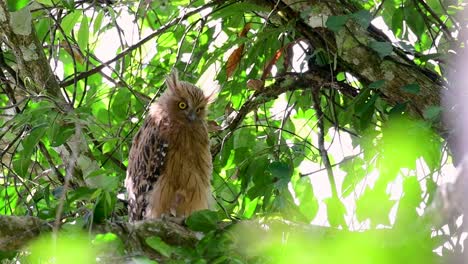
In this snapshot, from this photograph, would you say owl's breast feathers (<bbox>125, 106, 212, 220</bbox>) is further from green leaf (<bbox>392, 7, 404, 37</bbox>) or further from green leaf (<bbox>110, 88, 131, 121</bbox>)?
green leaf (<bbox>392, 7, 404, 37</bbox>)

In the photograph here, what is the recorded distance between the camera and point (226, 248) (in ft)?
9.77

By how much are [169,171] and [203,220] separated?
2.21 m

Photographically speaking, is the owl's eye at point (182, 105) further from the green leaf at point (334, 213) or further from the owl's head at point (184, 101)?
the green leaf at point (334, 213)

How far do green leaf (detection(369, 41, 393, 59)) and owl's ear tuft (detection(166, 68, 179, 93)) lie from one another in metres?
1.64

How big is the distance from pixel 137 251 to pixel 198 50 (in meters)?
2.60

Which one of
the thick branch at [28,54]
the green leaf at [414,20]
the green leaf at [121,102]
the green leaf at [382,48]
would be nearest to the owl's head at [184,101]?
the green leaf at [121,102]

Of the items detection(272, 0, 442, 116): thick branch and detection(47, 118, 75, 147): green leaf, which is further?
detection(272, 0, 442, 116): thick branch

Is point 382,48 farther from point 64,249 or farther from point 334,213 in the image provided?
point 64,249

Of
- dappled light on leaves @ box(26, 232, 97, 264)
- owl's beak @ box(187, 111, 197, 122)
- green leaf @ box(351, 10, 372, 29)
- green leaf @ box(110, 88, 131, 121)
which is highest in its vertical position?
green leaf @ box(351, 10, 372, 29)

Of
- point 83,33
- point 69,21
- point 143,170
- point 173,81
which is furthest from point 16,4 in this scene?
point 173,81

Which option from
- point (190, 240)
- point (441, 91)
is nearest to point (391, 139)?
point (190, 240)

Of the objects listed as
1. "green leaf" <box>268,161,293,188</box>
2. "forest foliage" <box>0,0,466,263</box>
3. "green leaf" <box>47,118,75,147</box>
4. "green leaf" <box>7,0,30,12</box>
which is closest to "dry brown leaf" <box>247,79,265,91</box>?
"forest foliage" <box>0,0,466,263</box>

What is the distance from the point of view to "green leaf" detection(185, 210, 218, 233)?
3.20 metres

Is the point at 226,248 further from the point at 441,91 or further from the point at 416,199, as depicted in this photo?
the point at 441,91
